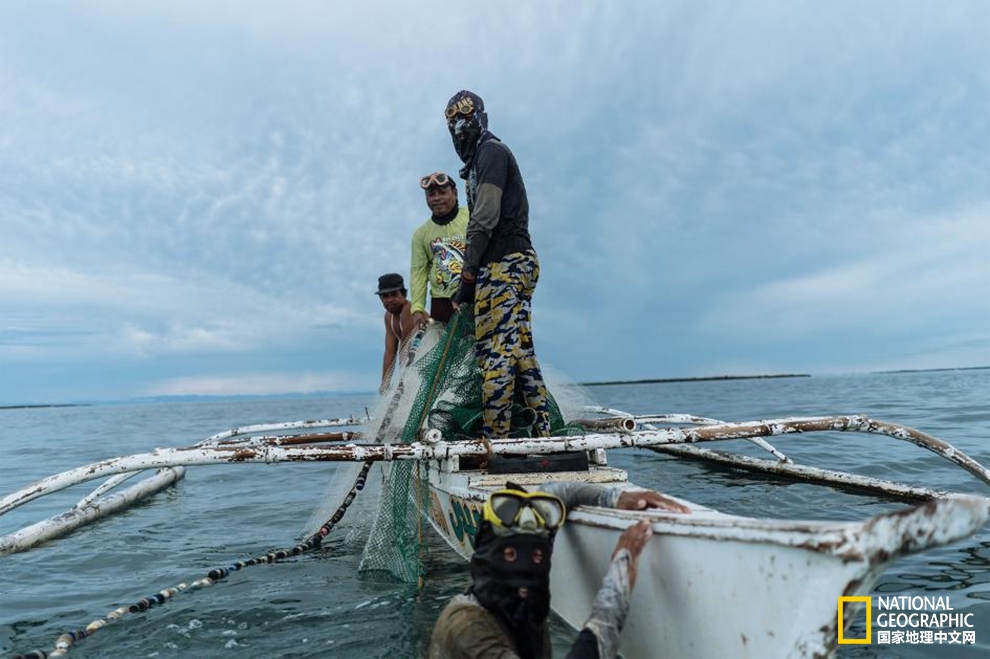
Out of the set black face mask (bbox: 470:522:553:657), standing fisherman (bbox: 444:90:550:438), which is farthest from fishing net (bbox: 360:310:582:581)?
black face mask (bbox: 470:522:553:657)

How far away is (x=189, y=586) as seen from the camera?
4621mm

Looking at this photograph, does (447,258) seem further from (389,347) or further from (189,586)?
(189,586)

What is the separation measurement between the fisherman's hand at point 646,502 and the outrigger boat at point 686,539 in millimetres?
89

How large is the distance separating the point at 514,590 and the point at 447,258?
4028 millimetres

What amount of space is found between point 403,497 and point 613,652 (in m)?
2.53

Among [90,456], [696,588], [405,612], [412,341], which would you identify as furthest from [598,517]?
[90,456]

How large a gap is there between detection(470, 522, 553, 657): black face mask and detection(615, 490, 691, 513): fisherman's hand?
478 millimetres

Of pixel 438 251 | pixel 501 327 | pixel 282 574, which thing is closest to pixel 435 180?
pixel 438 251

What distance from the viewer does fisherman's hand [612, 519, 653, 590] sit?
2477 millimetres

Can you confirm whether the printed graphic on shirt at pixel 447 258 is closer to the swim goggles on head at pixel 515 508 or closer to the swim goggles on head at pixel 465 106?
the swim goggles on head at pixel 465 106

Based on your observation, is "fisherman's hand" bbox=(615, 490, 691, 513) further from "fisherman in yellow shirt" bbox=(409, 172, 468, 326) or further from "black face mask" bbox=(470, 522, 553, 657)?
"fisherman in yellow shirt" bbox=(409, 172, 468, 326)

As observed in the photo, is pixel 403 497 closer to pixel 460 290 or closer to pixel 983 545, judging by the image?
pixel 460 290

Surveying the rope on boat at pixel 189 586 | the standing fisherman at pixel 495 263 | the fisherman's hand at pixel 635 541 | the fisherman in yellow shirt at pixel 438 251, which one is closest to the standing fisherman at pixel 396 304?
Answer: the fisherman in yellow shirt at pixel 438 251

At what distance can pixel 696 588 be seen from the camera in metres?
2.30
